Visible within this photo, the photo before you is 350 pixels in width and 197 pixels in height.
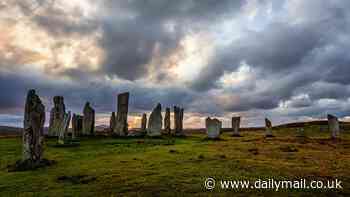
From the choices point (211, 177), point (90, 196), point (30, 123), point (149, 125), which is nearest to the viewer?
point (90, 196)

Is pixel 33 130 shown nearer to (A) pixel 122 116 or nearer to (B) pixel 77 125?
(B) pixel 77 125

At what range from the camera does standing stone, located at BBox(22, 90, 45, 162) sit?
2187cm

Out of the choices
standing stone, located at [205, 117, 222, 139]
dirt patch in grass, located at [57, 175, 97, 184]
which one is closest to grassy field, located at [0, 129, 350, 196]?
dirt patch in grass, located at [57, 175, 97, 184]

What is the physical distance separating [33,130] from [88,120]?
25137mm

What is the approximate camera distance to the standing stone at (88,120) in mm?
47000

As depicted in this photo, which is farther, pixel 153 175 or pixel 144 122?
pixel 144 122

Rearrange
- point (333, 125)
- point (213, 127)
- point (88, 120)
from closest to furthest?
1. point (213, 127)
2. point (88, 120)
3. point (333, 125)

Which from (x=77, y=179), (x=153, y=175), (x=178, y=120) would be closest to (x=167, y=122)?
(x=178, y=120)

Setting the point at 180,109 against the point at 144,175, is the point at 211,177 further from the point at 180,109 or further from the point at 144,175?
the point at 180,109

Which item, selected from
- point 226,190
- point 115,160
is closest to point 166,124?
point 115,160

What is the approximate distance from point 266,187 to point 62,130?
25.3 metres

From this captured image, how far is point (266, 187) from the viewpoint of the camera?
1459cm

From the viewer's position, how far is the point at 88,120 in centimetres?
4725

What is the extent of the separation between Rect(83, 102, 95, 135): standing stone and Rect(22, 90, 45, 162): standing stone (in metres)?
24.1
